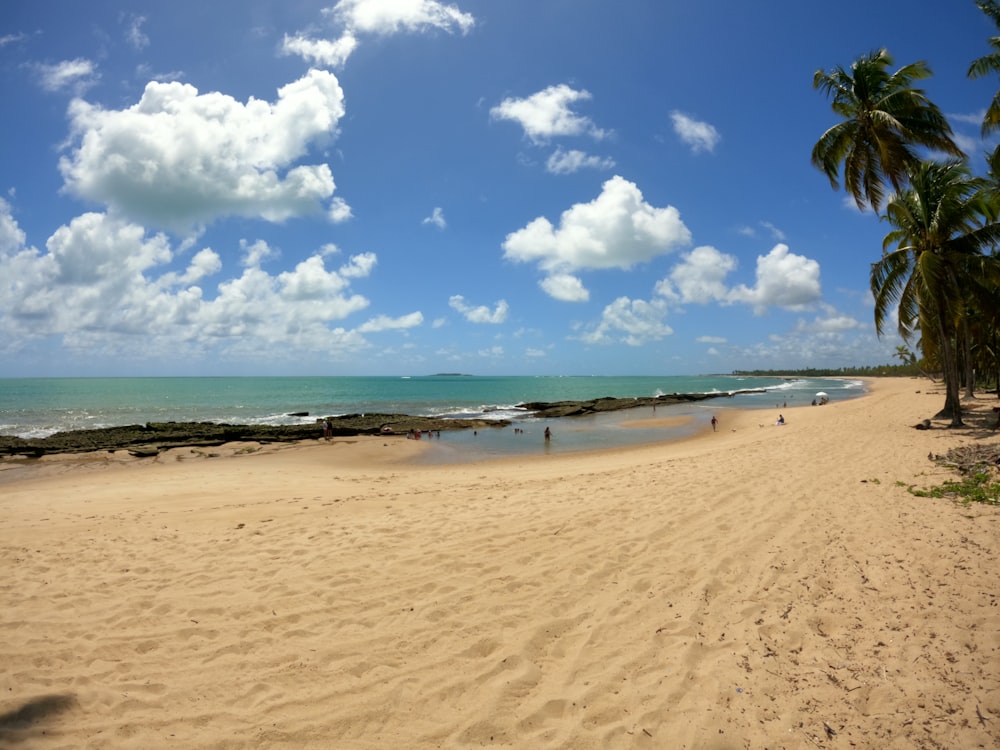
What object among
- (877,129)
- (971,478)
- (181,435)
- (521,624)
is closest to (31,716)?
(521,624)

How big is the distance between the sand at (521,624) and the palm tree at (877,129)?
12036mm

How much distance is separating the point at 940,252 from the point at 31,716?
A: 24013 mm

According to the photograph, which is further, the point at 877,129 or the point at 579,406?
the point at 579,406

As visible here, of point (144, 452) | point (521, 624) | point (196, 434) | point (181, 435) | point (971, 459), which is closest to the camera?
point (521, 624)

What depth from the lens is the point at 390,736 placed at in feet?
11.5

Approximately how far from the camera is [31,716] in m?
3.68

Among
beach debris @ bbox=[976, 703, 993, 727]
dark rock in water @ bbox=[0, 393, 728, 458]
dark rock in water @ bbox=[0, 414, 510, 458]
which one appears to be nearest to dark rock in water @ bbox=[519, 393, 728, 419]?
dark rock in water @ bbox=[0, 393, 728, 458]

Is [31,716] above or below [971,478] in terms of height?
below

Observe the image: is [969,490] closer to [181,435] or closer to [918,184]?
[918,184]

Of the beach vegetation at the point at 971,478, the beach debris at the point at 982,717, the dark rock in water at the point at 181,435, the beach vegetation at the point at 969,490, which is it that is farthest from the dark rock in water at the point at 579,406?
the beach debris at the point at 982,717

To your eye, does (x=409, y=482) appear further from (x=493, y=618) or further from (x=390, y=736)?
(x=390, y=736)

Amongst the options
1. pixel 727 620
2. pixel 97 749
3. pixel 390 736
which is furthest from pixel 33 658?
pixel 727 620

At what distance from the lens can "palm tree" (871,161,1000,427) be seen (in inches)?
639

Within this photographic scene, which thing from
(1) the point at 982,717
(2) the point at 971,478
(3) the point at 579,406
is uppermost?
(2) the point at 971,478
